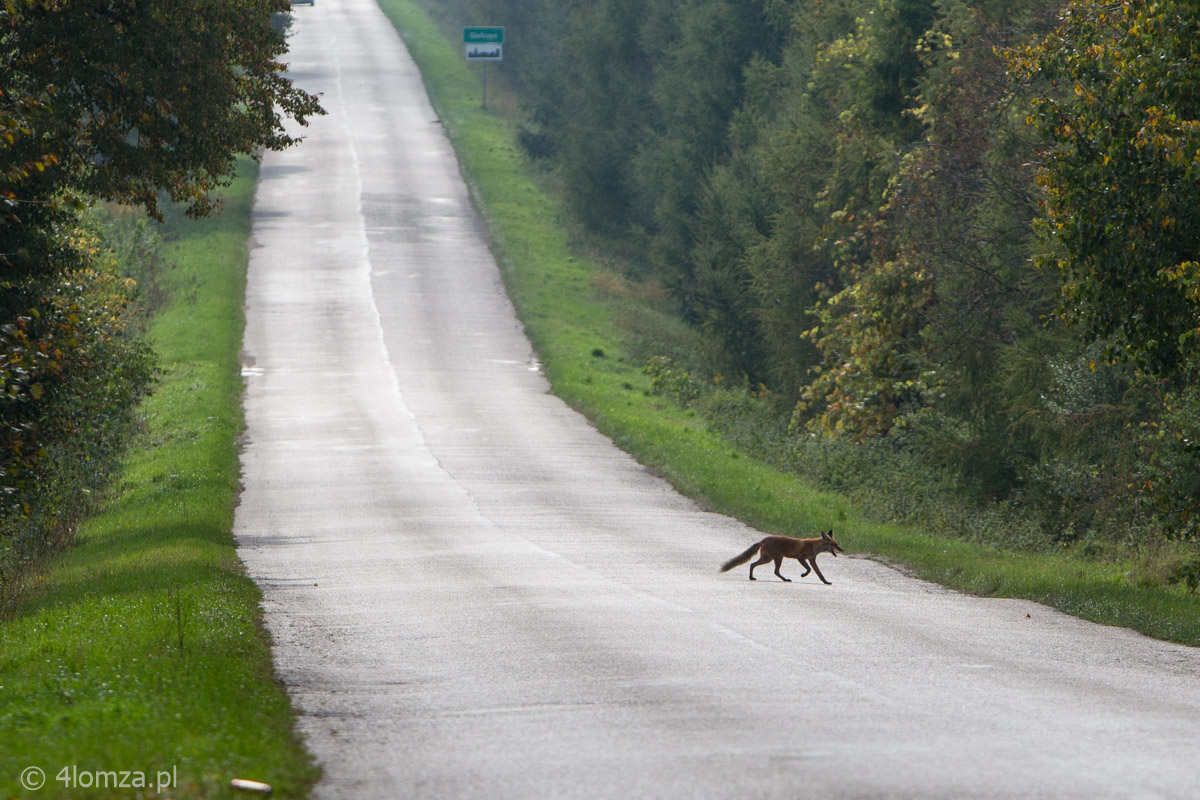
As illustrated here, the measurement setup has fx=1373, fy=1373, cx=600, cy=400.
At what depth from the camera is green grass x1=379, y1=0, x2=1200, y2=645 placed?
53.7 ft

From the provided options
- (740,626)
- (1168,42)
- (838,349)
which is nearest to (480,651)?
(740,626)

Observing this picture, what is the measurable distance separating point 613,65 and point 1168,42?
43601 millimetres

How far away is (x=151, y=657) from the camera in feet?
34.1

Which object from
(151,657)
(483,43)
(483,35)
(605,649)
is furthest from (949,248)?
(483,43)

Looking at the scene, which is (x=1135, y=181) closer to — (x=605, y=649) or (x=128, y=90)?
(x=605, y=649)

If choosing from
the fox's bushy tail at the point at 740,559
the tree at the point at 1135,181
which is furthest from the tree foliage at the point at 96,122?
the tree at the point at 1135,181

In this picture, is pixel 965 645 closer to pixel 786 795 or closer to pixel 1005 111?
pixel 786 795

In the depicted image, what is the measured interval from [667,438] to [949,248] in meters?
7.25

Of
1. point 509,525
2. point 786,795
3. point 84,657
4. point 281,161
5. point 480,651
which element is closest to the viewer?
point 786,795

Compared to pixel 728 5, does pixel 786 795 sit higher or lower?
lower

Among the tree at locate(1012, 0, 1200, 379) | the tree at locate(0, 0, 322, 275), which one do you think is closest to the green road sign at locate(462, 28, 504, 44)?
the tree at locate(0, 0, 322, 275)

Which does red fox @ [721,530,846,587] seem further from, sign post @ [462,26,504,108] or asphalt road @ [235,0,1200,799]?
sign post @ [462,26,504,108]

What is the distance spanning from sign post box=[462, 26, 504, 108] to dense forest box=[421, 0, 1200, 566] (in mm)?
17009

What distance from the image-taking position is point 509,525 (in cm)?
2103
